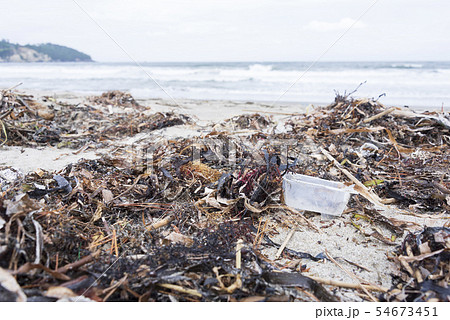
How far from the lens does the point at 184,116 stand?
5.86 metres

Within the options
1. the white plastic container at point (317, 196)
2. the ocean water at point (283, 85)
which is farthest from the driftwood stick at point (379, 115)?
the ocean water at point (283, 85)

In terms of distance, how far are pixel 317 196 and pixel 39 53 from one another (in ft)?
221

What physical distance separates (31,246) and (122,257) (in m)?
0.47

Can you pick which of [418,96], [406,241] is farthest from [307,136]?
[418,96]

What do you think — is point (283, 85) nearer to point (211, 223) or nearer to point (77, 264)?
point (211, 223)

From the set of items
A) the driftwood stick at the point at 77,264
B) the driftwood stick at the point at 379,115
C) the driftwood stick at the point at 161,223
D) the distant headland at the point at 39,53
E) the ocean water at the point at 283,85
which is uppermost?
the distant headland at the point at 39,53

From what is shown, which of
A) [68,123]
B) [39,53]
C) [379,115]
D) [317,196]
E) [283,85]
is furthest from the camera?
[39,53]

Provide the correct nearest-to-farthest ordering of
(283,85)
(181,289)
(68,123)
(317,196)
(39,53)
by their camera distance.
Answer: (181,289), (317,196), (68,123), (283,85), (39,53)

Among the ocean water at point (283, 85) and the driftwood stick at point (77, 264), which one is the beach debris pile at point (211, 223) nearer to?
the driftwood stick at point (77, 264)

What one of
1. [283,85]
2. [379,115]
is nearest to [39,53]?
[283,85]

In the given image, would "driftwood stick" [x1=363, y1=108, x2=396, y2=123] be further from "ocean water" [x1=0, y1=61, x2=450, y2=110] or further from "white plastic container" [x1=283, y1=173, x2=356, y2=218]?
"ocean water" [x1=0, y1=61, x2=450, y2=110]

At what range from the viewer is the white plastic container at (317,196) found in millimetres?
2248

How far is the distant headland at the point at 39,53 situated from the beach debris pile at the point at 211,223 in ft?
188

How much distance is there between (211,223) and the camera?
2.10 metres
